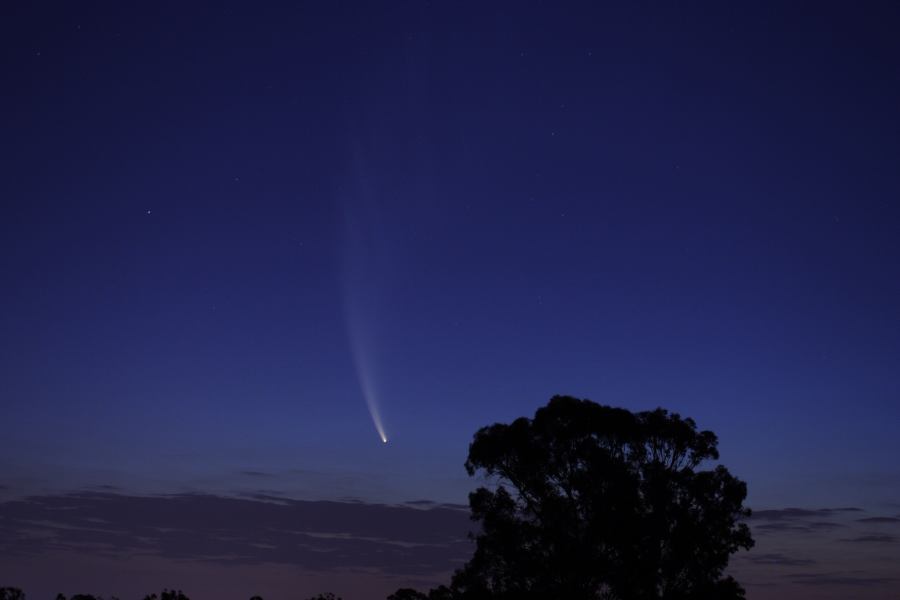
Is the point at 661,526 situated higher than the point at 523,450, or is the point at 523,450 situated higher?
the point at 523,450

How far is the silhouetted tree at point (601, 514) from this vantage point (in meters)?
43.7

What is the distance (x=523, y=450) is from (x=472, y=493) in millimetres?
4224

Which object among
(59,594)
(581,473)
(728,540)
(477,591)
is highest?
(581,473)

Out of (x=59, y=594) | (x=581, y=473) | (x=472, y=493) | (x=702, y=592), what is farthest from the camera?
(x=59, y=594)

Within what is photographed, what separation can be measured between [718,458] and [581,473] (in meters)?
8.38

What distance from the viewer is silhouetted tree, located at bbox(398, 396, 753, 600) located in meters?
43.7

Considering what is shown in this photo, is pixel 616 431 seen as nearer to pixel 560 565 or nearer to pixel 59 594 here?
pixel 560 565

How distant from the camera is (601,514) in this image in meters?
44.2

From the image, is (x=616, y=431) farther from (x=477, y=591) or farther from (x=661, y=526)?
(x=477, y=591)

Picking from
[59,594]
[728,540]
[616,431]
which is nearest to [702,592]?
[728,540]

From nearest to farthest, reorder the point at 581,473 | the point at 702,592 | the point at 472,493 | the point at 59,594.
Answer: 1. the point at 702,592
2. the point at 581,473
3. the point at 472,493
4. the point at 59,594

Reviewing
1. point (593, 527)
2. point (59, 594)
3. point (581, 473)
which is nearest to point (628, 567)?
point (593, 527)

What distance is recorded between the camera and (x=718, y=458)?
47531mm

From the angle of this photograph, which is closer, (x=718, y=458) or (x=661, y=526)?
(x=661, y=526)
